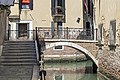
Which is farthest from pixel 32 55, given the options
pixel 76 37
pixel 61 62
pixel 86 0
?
pixel 86 0

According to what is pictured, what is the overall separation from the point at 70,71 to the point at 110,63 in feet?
20.2

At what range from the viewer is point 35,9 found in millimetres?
30438

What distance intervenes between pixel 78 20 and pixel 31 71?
1726 cm

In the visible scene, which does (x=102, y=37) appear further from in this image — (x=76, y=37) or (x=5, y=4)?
(x=5, y=4)

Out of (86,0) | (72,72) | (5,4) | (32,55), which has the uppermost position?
(86,0)

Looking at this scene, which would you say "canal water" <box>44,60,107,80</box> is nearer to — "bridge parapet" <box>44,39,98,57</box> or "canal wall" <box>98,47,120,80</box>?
"canal wall" <box>98,47,120,80</box>

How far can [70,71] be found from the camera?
82.8ft

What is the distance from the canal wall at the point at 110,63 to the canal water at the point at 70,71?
696 mm

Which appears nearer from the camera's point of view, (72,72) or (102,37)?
(102,37)

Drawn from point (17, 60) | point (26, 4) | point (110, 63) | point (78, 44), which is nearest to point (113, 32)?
point (110, 63)

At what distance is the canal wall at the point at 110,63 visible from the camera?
704 inches

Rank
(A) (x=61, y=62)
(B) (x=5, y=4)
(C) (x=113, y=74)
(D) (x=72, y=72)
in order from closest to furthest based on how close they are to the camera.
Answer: (B) (x=5, y=4), (C) (x=113, y=74), (D) (x=72, y=72), (A) (x=61, y=62)

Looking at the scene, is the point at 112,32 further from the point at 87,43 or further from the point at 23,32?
the point at 23,32

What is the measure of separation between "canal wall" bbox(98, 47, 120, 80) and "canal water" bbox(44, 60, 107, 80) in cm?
70
